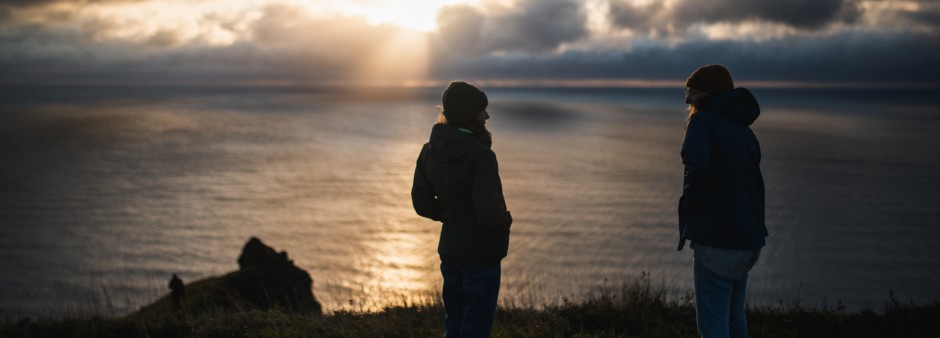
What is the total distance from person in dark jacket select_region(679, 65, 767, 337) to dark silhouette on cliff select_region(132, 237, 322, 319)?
7.30 m

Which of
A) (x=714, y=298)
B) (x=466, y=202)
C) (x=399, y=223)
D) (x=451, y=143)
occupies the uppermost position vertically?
(x=451, y=143)

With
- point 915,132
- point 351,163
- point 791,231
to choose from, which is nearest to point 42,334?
point 791,231

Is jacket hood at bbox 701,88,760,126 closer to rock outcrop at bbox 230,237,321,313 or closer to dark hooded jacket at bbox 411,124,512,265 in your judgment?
dark hooded jacket at bbox 411,124,512,265

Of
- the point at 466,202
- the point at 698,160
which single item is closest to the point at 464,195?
the point at 466,202

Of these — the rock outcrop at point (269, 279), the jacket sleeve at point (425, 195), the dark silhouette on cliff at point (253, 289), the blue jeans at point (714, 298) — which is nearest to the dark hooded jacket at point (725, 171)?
the blue jeans at point (714, 298)

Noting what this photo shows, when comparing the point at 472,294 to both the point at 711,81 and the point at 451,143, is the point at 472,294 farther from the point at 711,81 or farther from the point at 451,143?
the point at 711,81

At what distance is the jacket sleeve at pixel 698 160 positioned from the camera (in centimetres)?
387

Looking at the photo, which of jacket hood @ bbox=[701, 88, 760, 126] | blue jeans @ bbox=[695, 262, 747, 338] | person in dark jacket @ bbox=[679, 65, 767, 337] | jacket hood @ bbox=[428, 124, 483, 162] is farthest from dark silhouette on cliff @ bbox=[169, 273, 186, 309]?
jacket hood @ bbox=[701, 88, 760, 126]

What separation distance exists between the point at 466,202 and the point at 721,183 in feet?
5.62

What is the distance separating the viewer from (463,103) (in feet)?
13.3

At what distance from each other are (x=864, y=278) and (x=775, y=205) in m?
12.8

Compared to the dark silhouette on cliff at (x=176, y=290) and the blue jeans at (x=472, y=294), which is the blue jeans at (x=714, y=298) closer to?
the blue jeans at (x=472, y=294)

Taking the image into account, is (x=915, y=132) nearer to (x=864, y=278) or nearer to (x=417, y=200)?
(x=864, y=278)

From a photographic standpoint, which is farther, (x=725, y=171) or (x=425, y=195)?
(x=425, y=195)
